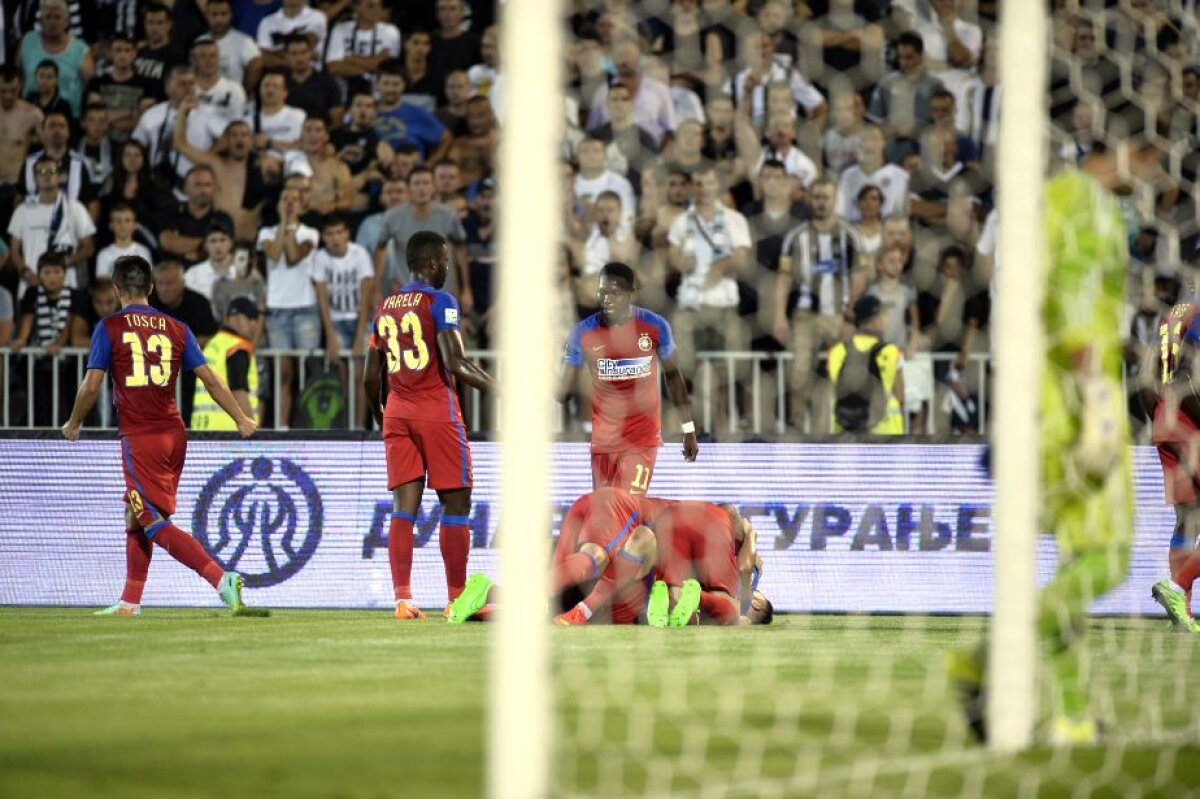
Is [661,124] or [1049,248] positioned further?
[661,124]

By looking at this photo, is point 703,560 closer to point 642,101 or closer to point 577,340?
point 577,340

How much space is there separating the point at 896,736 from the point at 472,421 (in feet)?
26.5

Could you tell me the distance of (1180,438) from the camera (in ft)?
36.4

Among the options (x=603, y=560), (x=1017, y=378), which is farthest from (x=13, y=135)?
(x=1017, y=378)

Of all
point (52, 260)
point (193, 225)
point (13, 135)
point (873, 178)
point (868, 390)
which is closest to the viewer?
point (873, 178)

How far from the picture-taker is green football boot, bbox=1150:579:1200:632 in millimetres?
10773

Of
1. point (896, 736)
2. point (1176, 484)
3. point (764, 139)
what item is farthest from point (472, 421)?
point (896, 736)

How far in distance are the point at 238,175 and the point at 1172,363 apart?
7238mm

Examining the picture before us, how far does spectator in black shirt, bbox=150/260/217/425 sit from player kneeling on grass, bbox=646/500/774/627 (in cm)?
439

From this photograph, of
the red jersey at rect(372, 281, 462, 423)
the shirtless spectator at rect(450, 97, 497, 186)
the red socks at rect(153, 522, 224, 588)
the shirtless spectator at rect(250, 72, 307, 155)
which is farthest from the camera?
the shirtless spectator at rect(250, 72, 307, 155)

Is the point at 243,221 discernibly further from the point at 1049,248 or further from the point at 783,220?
the point at 1049,248

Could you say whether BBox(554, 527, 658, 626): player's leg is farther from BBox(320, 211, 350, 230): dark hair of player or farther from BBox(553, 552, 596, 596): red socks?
BBox(320, 211, 350, 230): dark hair of player

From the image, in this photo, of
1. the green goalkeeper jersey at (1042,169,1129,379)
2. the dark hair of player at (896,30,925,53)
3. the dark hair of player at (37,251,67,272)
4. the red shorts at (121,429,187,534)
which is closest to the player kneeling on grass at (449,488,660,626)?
the red shorts at (121,429,187,534)

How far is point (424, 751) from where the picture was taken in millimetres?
5250
